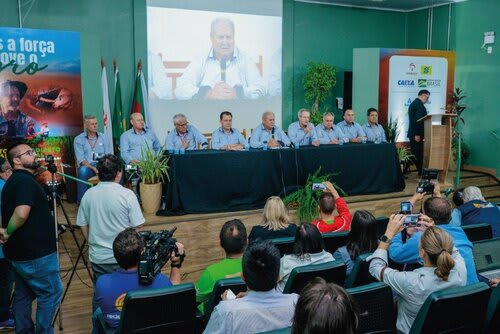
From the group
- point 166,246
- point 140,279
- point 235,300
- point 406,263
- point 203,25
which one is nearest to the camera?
point 235,300

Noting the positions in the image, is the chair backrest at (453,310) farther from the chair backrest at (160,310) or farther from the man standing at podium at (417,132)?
the man standing at podium at (417,132)

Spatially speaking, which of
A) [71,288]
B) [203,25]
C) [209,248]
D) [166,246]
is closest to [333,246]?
[166,246]

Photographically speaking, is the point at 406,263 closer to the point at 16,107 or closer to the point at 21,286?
the point at 21,286

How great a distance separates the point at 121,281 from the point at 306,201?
3413 millimetres

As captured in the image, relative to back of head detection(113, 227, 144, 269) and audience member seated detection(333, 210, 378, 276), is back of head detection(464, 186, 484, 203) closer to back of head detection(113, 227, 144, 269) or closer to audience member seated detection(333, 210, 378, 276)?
audience member seated detection(333, 210, 378, 276)

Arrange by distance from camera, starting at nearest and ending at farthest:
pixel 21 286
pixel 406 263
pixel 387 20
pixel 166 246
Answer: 1. pixel 166 246
2. pixel 406 263
3. pixel 21 286
4. pixel 387 20

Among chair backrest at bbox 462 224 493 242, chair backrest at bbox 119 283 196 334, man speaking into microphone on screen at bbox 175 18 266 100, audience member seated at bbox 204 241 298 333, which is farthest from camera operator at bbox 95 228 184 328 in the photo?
man speaking into microphone on screen at bbox 175 18 266 100

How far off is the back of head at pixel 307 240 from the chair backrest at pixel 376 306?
537 millimetres

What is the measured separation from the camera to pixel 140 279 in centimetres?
229

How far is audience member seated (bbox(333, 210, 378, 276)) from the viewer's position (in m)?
2.97

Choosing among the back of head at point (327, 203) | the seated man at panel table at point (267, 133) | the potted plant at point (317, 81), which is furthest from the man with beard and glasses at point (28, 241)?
the potted plant at point (317, 81)

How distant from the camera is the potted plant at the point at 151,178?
17.0 feet

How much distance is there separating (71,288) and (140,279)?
95.3 inches

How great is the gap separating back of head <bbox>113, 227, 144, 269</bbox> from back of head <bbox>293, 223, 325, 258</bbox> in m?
0.88
